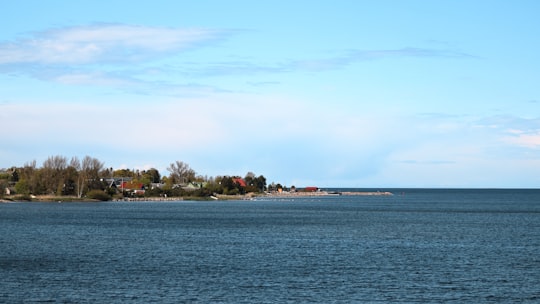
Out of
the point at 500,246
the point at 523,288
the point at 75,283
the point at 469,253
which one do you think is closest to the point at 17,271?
the point at 75,283

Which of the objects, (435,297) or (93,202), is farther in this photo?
(93,202)

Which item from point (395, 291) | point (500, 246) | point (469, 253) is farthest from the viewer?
point (500, 246)

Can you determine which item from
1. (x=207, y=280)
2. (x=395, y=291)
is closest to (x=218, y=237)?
(x=207, y=280)

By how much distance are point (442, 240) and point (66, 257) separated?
35.9 metres

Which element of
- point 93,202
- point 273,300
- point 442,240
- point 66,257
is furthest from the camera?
point 93,202

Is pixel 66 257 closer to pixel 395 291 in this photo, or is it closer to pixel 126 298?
pixel 126 298

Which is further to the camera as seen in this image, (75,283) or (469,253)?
(469,253)

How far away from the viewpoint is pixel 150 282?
4019 centimetres

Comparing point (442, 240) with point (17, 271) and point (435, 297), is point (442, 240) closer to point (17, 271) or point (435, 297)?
point (435, 297)

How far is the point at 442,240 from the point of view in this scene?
7000cm

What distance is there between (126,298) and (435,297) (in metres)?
15.2

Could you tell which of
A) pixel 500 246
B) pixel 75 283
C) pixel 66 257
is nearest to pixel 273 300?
pixel 75 283

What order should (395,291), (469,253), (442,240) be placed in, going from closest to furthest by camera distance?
(395,291)
(469,253)
(442,240)

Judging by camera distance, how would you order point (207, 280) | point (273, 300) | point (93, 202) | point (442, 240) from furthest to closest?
point (93, 202) → point (442, 240) → point (207, 280) → point (273, 300)
